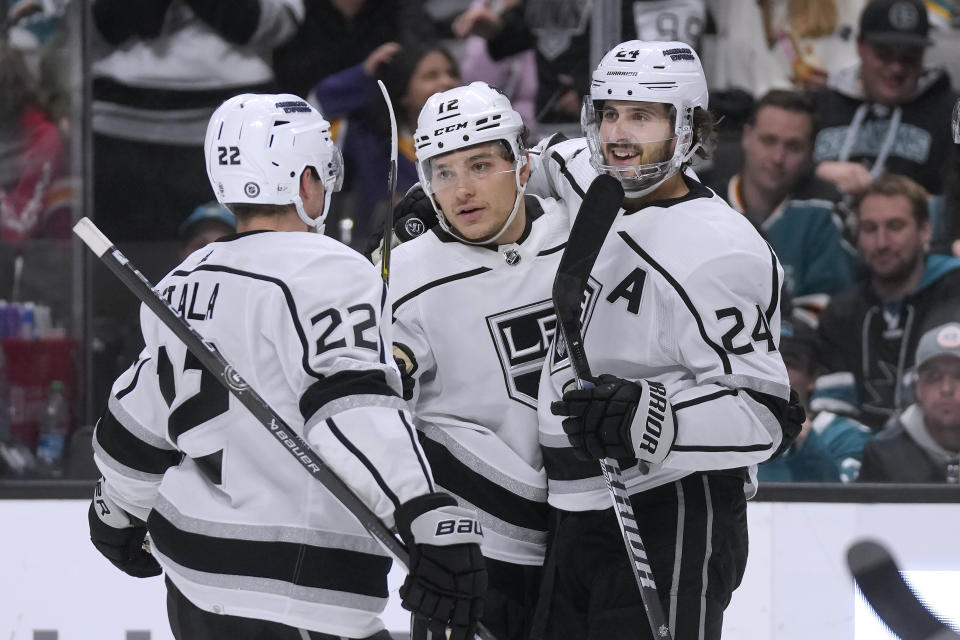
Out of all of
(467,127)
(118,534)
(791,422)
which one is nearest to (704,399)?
(791,422)

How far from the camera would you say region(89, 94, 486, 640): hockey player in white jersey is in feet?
5.89

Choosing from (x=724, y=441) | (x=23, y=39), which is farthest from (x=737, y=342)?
(x=23, y=39)

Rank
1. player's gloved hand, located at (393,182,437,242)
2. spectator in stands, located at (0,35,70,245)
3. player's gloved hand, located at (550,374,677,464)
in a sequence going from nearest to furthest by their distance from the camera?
1. player's gloved hand, located at (550,374,677,464)
2. player's gloved hand, located at (393,182,437,242)
3. spectator in stands, located at (0,35,70,245)

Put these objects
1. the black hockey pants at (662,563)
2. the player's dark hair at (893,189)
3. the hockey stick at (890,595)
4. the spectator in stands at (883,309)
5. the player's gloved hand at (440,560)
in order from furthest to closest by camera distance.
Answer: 1. the player's dark hair at (893,189)
2. the spectator in stands at (883,309)
3. the hockey stick at (890,595)
4. the black hockey pants at (662,563)
5. the player's gloved hand at (440,560)

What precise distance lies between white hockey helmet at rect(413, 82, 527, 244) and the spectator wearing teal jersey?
168cm

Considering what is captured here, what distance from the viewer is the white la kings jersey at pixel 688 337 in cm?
204

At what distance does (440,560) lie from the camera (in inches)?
70.1

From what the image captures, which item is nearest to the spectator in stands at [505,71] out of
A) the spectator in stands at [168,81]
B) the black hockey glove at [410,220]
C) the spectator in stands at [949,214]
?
the spectator in stands at [168,81]

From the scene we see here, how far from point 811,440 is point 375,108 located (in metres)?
1.49

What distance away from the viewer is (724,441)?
2.04 meters

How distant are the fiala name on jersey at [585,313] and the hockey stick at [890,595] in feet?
3.80

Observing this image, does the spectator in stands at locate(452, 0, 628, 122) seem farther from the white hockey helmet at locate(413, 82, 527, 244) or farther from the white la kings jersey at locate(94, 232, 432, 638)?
the white la kings jersey at locate(94, 232, 432, 638)

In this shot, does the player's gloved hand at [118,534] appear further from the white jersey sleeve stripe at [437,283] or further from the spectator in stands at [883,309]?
the spectator in stands at [883,309]

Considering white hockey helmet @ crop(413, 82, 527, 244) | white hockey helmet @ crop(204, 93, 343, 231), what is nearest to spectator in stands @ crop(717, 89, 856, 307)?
A: white hockey helmet @ crop(413, 82, 527, 244)
